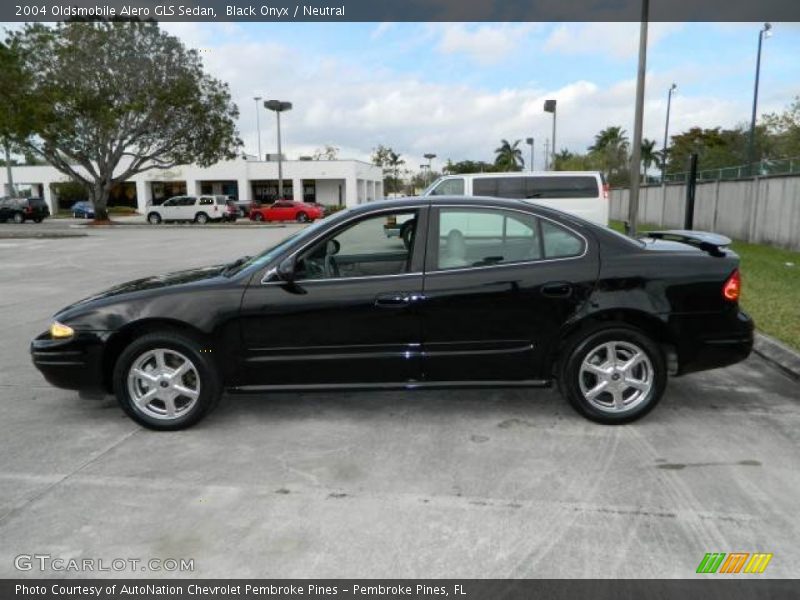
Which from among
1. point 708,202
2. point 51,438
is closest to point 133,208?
point 708,202

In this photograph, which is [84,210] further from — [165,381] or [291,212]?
[165,381]

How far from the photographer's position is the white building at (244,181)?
57.8m

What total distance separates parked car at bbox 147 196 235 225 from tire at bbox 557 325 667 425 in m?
36.2

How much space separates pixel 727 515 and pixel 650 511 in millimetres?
372

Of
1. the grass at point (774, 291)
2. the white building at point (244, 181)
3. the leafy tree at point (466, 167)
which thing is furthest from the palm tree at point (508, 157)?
the grass at point (774, 291)

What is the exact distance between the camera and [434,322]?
4184mm

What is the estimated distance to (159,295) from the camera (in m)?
4.22

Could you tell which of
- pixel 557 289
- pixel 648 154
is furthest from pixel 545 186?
pixel 648 154

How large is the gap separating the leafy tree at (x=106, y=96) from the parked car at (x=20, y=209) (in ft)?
13.1

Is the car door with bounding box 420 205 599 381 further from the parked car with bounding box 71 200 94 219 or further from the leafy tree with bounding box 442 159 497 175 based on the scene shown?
the leafy tree with bounding box 442 159 497 175

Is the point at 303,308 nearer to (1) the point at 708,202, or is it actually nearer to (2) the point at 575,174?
(2) the point at 575,174

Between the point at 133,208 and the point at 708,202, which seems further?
the point at 133,208

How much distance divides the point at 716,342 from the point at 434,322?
197 centimetres

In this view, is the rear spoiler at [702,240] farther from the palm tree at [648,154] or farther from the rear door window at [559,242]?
the palm tree at [648,154]
